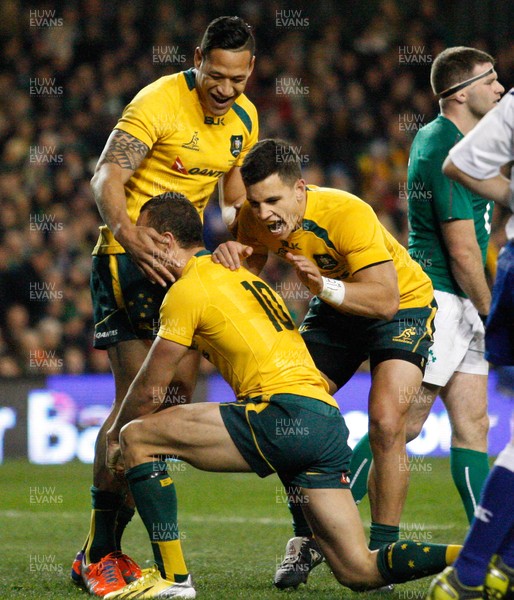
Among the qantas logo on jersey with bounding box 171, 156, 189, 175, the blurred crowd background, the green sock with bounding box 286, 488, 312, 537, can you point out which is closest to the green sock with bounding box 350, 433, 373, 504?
the green sock with bounding box 286, 488, 312, 537

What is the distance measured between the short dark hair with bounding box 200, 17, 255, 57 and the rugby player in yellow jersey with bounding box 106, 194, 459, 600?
41.6 inches

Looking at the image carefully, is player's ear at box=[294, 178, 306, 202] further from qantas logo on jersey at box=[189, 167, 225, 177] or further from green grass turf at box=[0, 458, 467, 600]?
green grass turf at box=[0, 458, 467, 600]

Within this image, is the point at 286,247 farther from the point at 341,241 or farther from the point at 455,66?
the point at 455,66

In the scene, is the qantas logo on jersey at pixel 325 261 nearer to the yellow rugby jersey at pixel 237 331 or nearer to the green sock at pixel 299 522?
the yellow rugby jersey at pixel 237 331

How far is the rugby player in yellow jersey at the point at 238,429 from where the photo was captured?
3.83m

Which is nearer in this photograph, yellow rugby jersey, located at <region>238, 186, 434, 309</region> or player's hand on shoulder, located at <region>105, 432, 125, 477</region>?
player's hand on shoulder, located at <region>105, 432, 125, 477</region>

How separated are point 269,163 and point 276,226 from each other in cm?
28

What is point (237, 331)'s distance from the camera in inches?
154

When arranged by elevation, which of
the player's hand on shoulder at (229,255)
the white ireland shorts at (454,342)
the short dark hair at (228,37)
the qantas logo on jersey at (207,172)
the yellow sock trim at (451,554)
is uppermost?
the short dark hair at (228,37)

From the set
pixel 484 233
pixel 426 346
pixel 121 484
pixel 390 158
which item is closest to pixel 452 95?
pixel 484 233

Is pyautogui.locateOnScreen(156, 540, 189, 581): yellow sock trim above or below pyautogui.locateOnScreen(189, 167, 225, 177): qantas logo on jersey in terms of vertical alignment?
below

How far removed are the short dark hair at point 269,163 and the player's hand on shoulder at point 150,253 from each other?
1.48ft

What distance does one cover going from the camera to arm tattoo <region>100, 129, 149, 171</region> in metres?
4.43

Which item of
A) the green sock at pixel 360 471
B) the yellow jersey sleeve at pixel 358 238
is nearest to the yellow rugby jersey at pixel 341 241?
the yellow jersey sleeve at pixel 358 238
